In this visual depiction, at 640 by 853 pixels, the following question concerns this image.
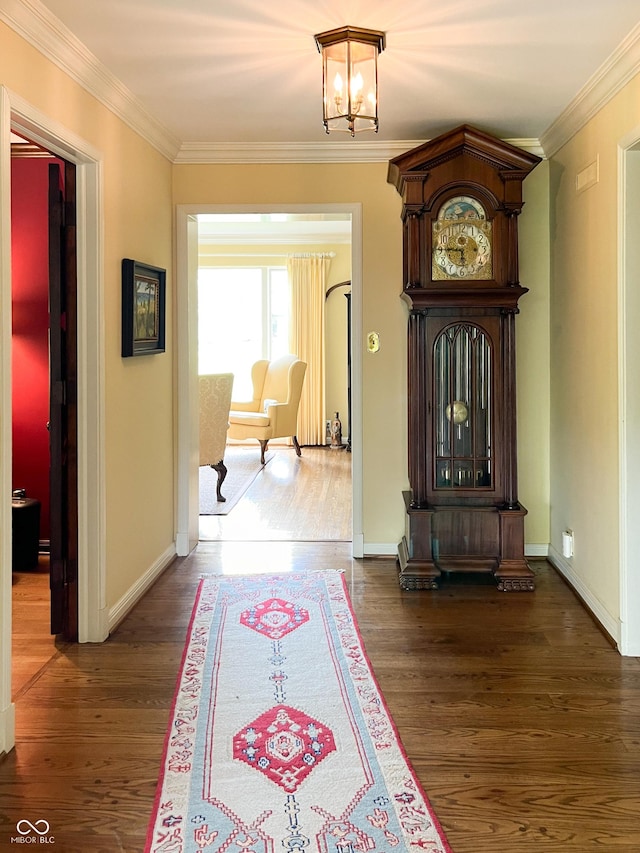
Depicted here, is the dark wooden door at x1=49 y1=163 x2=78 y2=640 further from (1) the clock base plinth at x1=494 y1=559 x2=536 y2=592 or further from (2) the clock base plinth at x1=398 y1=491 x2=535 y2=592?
(1) the clock base plinth at x1=494 y1=559 x2=536 y2=592

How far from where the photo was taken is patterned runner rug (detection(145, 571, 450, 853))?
7.05ft

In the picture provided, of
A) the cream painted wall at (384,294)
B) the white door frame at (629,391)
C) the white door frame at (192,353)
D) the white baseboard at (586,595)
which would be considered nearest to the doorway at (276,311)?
the white door frame at (192,353)

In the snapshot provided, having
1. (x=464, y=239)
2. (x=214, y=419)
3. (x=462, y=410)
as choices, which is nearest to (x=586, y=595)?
(x=462, y=410)

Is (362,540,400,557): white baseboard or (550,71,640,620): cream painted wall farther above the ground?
(550,71,640,620): cream painted wall

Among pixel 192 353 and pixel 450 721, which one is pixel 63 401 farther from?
pixel 450 721

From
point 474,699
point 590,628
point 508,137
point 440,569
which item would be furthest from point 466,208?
point 474,699

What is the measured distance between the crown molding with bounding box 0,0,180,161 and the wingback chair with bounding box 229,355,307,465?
4.41 m

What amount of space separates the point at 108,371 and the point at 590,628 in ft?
7.97

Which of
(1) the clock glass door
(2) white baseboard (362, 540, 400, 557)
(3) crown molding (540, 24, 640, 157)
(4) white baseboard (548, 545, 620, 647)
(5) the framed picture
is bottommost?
(4) white baseboard (548, 545, 620, 647)

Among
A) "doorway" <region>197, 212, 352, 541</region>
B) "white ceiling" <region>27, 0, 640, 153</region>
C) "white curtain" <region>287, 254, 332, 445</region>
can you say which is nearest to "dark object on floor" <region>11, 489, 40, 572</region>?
"white ceiling" <region>27, 0, 640, 153</region>

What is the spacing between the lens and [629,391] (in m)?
3.38

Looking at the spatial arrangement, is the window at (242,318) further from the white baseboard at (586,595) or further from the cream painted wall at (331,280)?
the white baseboard at (586,595)

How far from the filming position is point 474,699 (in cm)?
297

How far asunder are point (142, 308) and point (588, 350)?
217 cm
